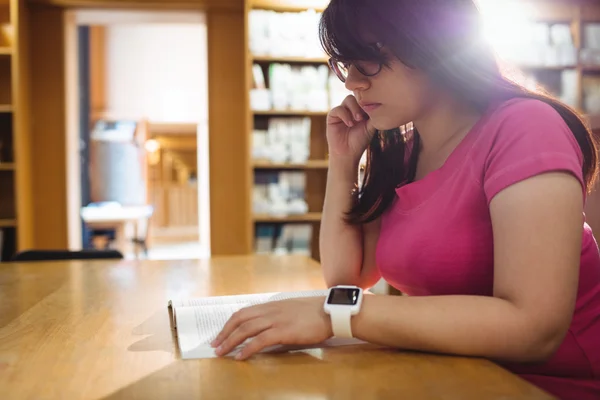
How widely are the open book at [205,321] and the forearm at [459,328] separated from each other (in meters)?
0.07

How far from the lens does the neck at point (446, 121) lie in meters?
0.98

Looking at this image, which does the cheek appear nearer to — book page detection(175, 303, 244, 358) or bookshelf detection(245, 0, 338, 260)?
book page detection(175, 303, 244, 358)

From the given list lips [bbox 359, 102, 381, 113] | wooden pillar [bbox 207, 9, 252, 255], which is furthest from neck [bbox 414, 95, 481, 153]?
wooden pillar [bbox 207, 9, 252, 255]

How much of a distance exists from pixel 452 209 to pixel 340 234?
32 centimetres

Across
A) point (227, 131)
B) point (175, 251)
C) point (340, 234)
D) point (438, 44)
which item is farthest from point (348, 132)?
point (175, 251)

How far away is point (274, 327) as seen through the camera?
732 millimetres

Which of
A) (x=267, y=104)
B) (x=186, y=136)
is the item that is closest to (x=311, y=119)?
(x=267, y=104)

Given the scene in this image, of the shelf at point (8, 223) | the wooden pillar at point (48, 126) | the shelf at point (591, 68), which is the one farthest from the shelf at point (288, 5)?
the shelf at point (8, 223)

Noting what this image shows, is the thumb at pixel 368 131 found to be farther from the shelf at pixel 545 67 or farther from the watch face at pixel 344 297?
the shelf at pixel 545 67

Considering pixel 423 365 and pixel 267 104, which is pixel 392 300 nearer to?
pixel 423 365

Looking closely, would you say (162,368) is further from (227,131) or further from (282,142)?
(227,131)

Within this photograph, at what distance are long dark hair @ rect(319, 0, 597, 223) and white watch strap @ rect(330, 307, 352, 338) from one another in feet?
1.32

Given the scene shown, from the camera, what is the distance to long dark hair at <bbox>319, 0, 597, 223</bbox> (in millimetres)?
867

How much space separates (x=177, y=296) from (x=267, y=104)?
264 centimetres
